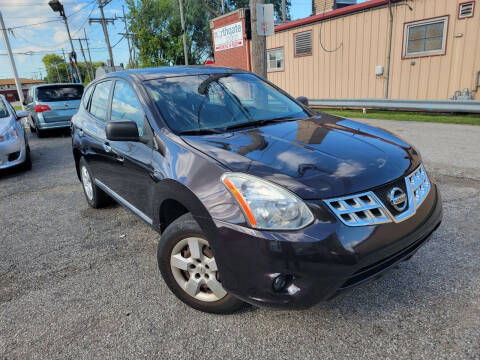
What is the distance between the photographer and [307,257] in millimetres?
1717

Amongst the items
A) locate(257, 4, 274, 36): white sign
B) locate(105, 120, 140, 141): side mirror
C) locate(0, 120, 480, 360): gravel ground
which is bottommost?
locate(0, 120, 480, 360): gravel ground

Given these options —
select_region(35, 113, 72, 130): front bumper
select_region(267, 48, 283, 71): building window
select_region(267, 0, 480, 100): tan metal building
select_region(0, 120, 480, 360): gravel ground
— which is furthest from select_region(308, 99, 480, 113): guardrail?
select_region(35, 113, 72, 130): front bumper

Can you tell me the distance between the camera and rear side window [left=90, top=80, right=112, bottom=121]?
358cm

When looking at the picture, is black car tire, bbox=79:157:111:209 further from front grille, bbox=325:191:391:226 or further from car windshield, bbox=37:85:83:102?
car windshield, bbox=37:85:83:102

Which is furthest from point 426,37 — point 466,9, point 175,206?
point 175,206

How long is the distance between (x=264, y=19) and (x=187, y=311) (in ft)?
19.7

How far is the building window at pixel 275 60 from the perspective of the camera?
15117 mm

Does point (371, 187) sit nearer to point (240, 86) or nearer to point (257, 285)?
point (257, 285)

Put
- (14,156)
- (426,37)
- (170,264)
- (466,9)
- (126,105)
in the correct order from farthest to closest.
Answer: (426,37) → (466,9) → (14,156) → (126,105) → (170,264)

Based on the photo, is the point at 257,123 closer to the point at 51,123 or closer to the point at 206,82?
the point at 206,82

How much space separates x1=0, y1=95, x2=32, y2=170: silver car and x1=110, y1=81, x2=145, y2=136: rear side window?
405cm

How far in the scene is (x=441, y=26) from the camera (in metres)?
9.66

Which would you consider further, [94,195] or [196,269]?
[94,195]

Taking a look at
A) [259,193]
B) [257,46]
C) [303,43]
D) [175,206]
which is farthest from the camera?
[303,43]
